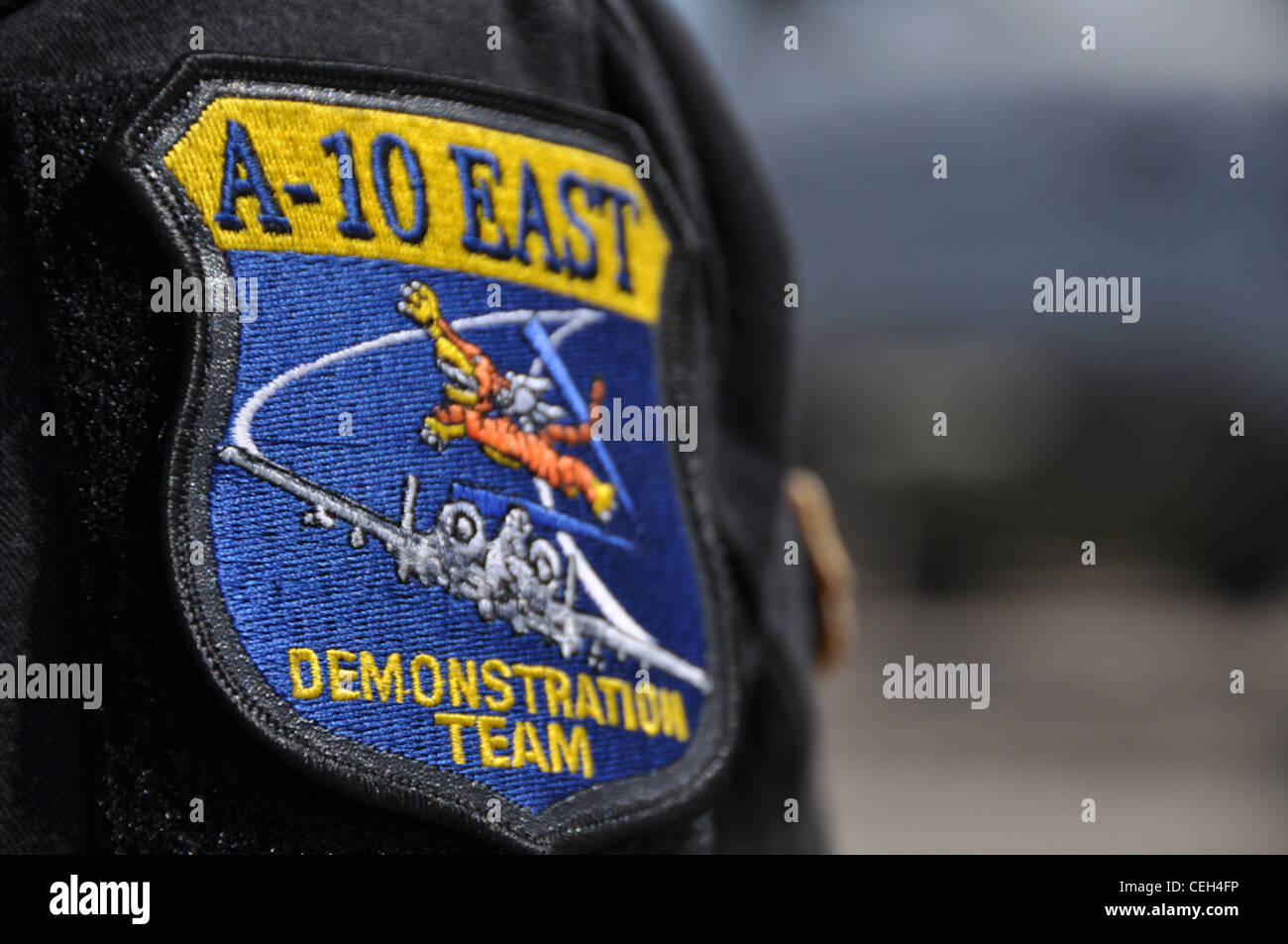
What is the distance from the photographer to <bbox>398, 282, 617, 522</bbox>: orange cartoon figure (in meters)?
0.65

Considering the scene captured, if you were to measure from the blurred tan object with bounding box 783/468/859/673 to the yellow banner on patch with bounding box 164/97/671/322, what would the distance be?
499 millimetres

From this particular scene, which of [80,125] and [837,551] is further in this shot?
[837,551]

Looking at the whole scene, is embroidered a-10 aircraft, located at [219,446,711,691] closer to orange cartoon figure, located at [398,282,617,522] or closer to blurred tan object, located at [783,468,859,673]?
orange cartoon figure, located at [398,282,617,522]

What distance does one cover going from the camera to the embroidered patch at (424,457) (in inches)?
23.7

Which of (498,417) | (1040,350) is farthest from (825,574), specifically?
(1040,350)

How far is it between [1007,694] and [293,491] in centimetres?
490

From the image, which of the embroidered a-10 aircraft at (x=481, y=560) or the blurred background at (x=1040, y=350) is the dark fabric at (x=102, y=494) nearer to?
the embroidered a-10 aircraft at (x=481, y=560)

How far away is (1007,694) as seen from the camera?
17.1ft

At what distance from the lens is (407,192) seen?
65 centimetres

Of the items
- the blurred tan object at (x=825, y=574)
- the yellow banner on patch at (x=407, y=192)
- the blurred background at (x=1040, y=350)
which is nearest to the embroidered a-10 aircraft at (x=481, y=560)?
the yellow banner on patch at (x=407, y=192)

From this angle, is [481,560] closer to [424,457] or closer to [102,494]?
[424,457]

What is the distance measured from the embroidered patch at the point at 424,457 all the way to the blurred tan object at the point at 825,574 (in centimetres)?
47

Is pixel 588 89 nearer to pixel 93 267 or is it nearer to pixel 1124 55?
pixel 93 267
